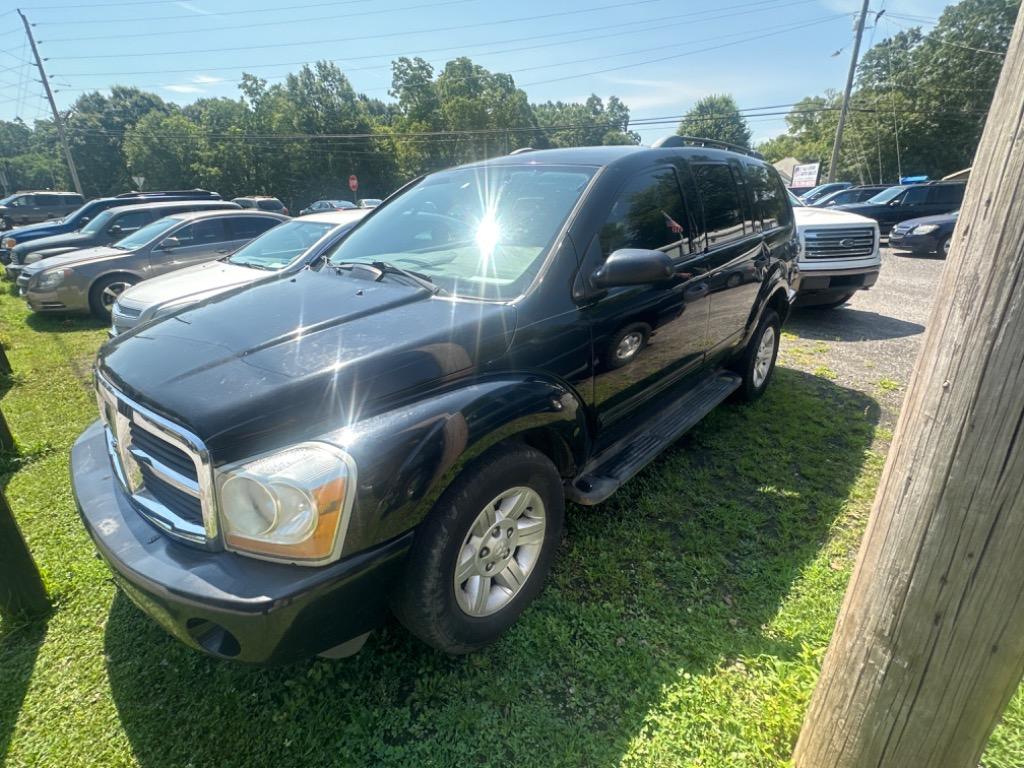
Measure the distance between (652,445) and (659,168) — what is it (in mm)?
1602

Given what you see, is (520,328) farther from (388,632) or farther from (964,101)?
(964,101)

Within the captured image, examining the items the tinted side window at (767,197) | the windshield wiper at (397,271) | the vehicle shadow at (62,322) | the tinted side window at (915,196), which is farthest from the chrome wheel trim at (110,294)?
the tinted side window at (915,196)

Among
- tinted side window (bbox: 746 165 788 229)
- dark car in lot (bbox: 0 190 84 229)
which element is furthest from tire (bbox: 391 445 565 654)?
dark car in lot (bbox: 0 190 84 229)

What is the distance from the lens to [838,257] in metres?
6.76

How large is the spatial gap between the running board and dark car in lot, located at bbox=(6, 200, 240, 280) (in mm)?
10669

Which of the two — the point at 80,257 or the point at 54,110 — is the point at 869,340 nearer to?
the point at 80,257

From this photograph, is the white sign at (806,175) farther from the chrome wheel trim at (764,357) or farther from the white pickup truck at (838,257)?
the chrome wheel trim at (764,357)

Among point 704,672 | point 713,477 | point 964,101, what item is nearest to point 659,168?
point 713,477

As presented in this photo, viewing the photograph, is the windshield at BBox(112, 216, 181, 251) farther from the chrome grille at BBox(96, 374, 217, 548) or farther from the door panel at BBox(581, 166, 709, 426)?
the door panel at BBox(581, 166, 709, 426)

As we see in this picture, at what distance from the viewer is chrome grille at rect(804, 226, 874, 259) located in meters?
6.72

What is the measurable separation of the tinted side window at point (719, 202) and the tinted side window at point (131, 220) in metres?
10.6

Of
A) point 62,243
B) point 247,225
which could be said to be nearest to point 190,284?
point 247,225

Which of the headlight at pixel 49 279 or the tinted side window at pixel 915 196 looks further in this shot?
the tinted side window at pixel 915 196

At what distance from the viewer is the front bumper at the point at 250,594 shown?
1.47 m
